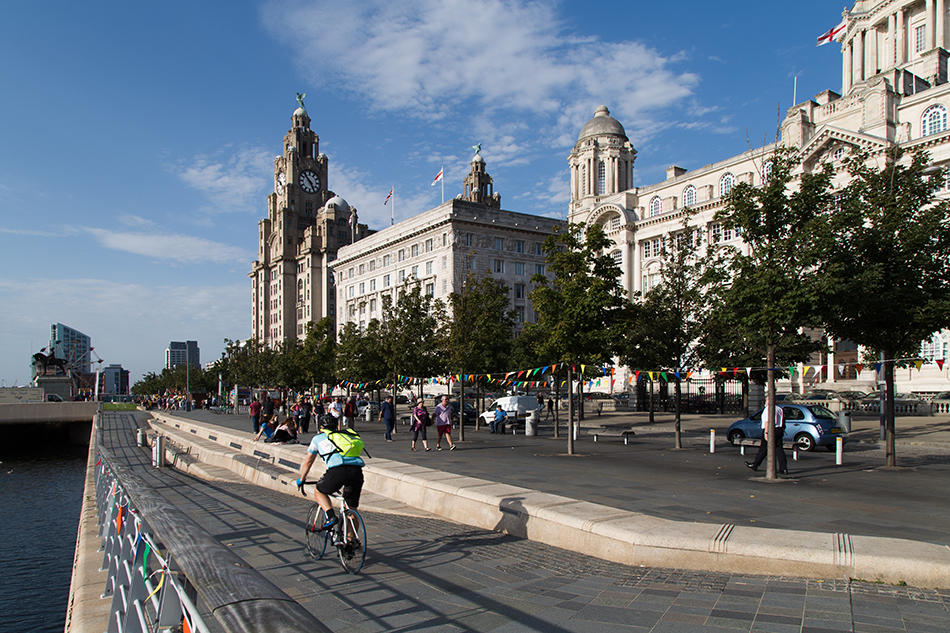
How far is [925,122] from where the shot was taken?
4875 cm

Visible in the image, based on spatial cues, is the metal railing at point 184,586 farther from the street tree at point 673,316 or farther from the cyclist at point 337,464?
the street tree at point 673,316

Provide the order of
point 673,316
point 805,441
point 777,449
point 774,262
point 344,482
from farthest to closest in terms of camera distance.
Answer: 1. point 673,316
2. point 805,441
3. point 777,449
4. point 774,262
5. point 344,482

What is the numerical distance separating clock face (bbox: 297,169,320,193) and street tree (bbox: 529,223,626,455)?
397 ft

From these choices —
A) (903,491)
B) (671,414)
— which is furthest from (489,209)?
(903,491)

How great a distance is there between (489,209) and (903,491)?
229 ft

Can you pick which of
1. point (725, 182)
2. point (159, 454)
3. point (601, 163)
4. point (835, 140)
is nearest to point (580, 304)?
point (159, 454)

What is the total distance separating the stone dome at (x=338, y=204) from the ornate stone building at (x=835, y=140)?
67.8m

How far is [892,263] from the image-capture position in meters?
16.8

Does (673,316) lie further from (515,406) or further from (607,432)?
(515,406)

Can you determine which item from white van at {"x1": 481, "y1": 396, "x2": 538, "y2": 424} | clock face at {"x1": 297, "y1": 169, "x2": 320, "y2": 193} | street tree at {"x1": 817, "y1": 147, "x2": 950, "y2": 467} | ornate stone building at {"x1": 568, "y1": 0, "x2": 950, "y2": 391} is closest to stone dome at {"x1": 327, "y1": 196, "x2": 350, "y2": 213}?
clock face at {"x1": 297, "y1": 169, "x2": 320, "y2": 193}

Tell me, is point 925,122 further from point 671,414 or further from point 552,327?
point 552,327

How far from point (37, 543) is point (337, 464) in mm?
15574

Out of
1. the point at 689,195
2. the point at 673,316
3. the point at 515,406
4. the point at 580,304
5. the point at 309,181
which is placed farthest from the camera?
the point at 309,181

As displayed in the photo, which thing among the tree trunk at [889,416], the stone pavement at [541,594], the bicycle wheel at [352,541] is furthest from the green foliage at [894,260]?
the bicycle wheel at [352,541]
